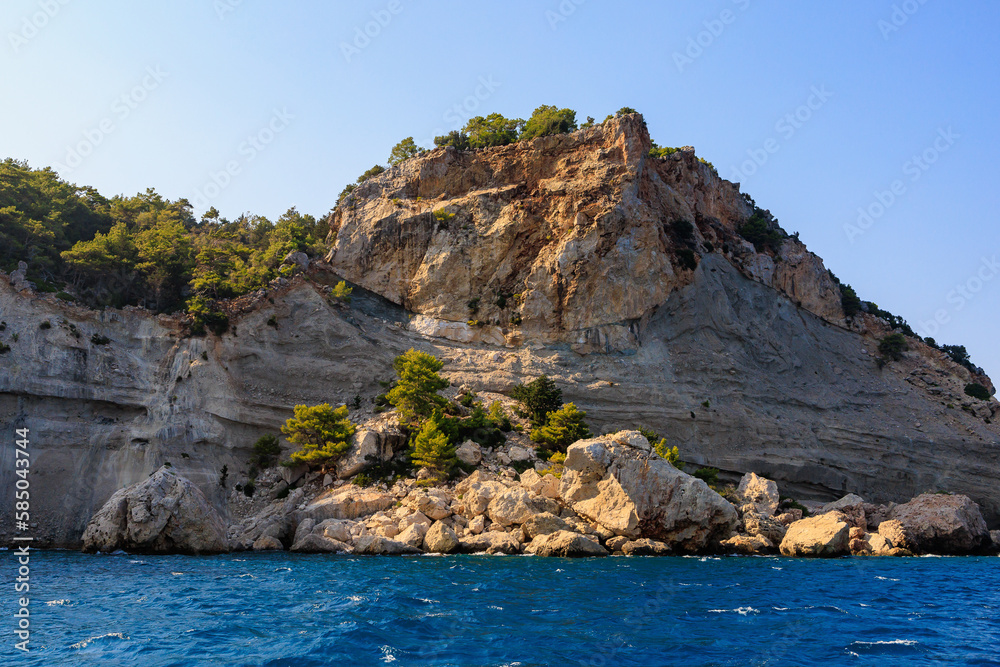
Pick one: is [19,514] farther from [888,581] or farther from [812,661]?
[888,581]

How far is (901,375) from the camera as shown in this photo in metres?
56.8

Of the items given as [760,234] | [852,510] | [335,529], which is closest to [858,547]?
[852,510]

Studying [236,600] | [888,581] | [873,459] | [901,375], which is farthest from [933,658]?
[901,375]

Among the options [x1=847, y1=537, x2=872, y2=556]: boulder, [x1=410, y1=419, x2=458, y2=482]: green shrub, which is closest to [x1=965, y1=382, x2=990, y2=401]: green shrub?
[x1=847, y1=537, x2=872, y2=556]: boulder

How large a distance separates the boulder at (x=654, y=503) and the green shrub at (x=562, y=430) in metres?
7.94

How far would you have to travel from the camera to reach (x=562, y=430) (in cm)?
4125

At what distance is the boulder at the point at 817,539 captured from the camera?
32.6 m

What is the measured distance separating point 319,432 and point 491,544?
1430 centimetres

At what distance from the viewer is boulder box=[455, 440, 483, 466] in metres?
39.6

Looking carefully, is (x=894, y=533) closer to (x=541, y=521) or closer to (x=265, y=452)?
(x=541, y=521)

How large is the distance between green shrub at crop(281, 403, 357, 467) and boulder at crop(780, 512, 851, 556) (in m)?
24.2

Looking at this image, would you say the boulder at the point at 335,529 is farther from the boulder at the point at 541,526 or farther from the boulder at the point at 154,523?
the boulder at the point at 541,526

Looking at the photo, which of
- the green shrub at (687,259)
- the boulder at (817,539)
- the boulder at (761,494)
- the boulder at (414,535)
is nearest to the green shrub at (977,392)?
the green shrub at (687,259)

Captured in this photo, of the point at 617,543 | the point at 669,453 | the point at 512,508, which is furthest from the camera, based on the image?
the point at 669,453
